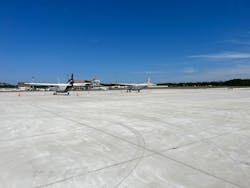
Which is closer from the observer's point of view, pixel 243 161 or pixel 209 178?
pixel 209 178

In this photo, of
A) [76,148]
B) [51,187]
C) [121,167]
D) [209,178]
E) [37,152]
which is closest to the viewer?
[51,187]

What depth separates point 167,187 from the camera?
2.79 m

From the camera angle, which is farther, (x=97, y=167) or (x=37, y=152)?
(x=37, y=152)

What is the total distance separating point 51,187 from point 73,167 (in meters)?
0.71

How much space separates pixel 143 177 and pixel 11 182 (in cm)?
216

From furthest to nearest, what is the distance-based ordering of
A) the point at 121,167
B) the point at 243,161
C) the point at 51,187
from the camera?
the point at 243,161 → the point at 121,167 → the point at 51,187

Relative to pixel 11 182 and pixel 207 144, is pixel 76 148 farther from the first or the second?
pixel 207 144

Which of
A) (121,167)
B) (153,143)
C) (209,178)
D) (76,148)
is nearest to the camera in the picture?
(209,178)

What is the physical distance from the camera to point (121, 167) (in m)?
3.46

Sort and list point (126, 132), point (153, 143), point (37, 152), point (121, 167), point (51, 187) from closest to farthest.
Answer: point (51, 187), point (121, 167), point (37, 152), point (153, 143), point (126, 132)

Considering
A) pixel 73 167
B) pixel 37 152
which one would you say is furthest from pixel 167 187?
pixel 37 152

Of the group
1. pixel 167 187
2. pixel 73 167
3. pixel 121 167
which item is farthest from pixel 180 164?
pixel 73 167

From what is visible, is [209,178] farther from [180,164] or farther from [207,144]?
[207,144]

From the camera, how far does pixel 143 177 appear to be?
3.09 metres
